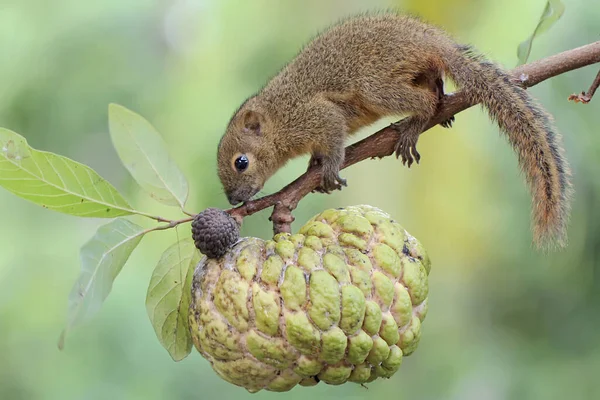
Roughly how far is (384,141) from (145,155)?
0.41 m

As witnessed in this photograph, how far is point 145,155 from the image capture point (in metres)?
0.99

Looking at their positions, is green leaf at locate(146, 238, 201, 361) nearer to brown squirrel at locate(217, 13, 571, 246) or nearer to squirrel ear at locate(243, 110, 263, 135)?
brown squirrel at locate(217, 13, 571, 246)

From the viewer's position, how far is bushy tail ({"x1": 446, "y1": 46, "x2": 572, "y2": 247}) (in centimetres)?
101

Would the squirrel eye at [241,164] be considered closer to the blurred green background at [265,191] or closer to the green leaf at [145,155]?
the green leaf at [145,155]

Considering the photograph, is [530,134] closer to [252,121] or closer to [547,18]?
[547,18]

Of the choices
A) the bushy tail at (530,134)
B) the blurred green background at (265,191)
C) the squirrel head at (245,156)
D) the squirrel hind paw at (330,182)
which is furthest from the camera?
the blurred green background at (265,191)

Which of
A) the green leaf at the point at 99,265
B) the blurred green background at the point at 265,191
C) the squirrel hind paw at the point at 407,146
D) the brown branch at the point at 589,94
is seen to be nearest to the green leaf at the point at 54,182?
the green leaf at the point at 99,265

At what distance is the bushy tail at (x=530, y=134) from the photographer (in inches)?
39.6

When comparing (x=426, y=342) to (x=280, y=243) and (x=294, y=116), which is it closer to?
Result: (x=294, y=116)

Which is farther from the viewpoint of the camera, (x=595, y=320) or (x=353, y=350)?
(x=595, y=320)

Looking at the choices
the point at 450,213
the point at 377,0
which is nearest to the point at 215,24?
the point at 377,0

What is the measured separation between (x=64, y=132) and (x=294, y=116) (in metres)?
1.90

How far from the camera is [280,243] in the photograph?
33.6 inches

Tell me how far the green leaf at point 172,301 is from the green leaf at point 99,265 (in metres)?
0.06
